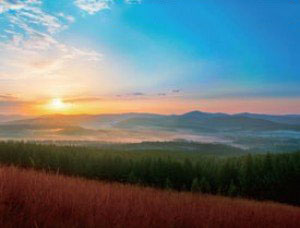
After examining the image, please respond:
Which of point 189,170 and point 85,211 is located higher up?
point 85,211

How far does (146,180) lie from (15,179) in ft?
181

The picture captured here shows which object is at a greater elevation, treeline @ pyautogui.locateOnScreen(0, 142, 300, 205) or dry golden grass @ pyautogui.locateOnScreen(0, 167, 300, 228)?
dry golden grass @ pyautogui.locateOnScreen(0, 167, 300, 228)

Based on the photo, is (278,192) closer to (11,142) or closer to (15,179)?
(11,142)

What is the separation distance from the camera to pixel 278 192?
5975 centimetres

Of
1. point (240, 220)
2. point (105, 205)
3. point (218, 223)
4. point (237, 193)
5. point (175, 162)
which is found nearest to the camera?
point (105, 205)

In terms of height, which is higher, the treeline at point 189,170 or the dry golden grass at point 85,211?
the dry golden grass at point 85,211

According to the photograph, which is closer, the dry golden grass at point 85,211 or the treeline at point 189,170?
the dry golden grass at point 85,211

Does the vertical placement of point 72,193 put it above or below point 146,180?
above

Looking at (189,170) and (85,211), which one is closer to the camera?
(85,211)

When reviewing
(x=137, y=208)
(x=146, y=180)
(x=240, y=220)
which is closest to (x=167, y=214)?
(x=137, y=208)

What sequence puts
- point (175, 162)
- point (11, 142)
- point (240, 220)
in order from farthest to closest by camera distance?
point (11, 142)
point (175, 162)
point (240, 220)

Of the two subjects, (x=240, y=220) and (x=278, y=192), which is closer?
(x=240, y=220)

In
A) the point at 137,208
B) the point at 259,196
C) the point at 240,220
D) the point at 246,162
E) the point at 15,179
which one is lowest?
the point at 259,196

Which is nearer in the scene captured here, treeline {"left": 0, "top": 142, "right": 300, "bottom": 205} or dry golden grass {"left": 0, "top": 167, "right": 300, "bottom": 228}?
dry golden grass {"left": 0, "top": 167, "right": 300, "bottom": 228}
